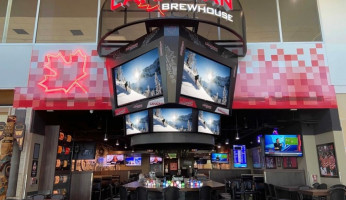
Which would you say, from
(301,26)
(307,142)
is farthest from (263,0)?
(307,142)

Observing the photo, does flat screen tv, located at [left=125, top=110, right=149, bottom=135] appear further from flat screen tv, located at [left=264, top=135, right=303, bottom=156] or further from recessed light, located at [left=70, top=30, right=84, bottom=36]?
flat screen tv, located at [left=264, top=135, right=303, bottom=156]

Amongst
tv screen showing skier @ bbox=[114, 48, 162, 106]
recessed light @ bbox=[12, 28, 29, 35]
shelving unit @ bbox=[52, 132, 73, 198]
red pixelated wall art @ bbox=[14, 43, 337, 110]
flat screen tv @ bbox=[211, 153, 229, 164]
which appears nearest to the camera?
tv screen showing skier @ bbox=[114, 48, 162, 106]

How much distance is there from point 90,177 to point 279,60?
7434 millimetres

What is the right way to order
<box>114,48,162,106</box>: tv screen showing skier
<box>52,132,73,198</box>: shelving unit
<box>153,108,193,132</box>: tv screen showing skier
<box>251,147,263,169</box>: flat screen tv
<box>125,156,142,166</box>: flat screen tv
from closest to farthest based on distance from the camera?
<box>114,48,162,106</box>: tv screen showing skier, <box>153,108,193,132</box>: tv screen showing skier, <box>52,132,73,198</box>: shelving unit, <box>251,147,263,169</box>: flat screen tv, <box>125,156,142,166</box>: flat screen tv

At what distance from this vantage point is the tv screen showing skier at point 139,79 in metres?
5.62

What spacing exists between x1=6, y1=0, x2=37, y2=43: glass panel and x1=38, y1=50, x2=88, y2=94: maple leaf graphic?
1.27m

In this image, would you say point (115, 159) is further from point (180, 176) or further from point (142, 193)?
point (142, 193)

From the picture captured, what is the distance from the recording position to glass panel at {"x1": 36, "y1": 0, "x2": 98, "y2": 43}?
27.7ft

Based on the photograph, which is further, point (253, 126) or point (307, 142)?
point (253, 126)

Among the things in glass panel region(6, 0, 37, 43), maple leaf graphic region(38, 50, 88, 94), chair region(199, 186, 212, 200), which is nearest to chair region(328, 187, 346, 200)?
chair region(199, 186, 212, 200)

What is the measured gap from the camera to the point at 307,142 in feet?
28.8

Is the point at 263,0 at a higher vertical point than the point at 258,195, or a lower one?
higher

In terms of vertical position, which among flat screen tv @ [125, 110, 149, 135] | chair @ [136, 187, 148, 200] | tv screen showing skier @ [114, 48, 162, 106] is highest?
tv screen showing skier @ [114, 48, 162, 106]

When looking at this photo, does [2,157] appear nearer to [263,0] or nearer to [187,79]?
[187,79]
